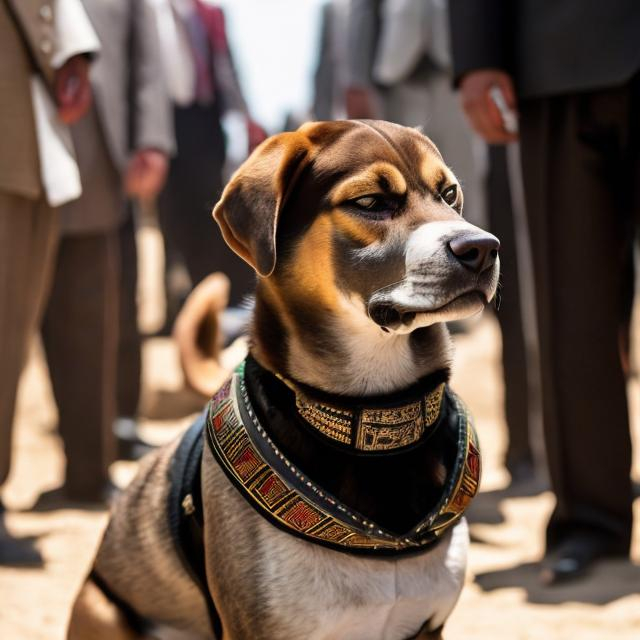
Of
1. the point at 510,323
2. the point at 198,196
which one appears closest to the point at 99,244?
the point at 510,323

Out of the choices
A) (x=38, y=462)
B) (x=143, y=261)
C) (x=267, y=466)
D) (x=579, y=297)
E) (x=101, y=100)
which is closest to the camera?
(x=267, y=466)

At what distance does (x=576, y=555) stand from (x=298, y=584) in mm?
1778

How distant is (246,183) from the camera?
2.21m

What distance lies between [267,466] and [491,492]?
123 inches

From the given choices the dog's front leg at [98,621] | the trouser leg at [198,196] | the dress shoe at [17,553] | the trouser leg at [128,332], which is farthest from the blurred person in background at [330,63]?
the dog's front leg at [98,621]

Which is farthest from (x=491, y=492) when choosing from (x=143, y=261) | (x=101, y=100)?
(x=143, y=261)

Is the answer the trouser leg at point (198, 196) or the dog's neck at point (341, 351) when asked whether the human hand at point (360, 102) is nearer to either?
the trouser leg at point (198, 196)

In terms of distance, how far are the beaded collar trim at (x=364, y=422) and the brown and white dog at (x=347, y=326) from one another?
1.2 inches

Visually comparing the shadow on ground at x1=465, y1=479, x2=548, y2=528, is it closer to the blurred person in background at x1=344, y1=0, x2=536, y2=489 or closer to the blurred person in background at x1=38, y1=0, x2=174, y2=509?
the blurred person in background at x1=344, y1=0, x2=536, y2=489

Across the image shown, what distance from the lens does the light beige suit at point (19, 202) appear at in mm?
3602

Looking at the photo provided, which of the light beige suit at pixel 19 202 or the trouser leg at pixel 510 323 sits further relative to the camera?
the trouser leg at pixel 510 323

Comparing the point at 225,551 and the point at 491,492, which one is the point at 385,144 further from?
the point at 491,492

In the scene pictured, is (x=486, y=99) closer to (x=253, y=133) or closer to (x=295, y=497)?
(x=295, y=497)

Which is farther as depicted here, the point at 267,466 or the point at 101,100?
the point at 101,100
